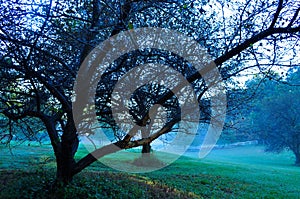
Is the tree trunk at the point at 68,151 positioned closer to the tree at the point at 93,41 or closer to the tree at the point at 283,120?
the tree at the point at 93,41

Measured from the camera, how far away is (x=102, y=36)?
190 inches

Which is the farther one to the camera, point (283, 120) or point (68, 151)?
point (283, 120)

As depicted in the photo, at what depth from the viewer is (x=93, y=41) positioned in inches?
164

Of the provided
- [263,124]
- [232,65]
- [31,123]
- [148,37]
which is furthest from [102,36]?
[263,124]

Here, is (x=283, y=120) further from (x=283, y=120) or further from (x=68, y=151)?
(x=68, y=151)

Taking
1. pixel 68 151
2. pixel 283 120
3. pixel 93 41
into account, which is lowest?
pixel 68 151

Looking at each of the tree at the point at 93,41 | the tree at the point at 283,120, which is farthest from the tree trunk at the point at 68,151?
the tree at the point at 283,120

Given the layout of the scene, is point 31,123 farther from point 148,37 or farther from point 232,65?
point 232,65

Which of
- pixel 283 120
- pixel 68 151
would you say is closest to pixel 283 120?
pixel 283 120

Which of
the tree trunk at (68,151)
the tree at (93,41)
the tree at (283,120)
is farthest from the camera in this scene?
the tree at (283,120)

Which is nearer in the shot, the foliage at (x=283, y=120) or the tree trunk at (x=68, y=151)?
the tree trunk at (x=68, y=151)

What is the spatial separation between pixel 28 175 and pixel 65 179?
174 centimetres

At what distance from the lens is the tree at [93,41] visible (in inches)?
160

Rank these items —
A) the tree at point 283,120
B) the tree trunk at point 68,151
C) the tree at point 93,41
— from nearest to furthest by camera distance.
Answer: the tree at point 93,41 → the tree trunk at point 68,151 → the tree at point 283,120
